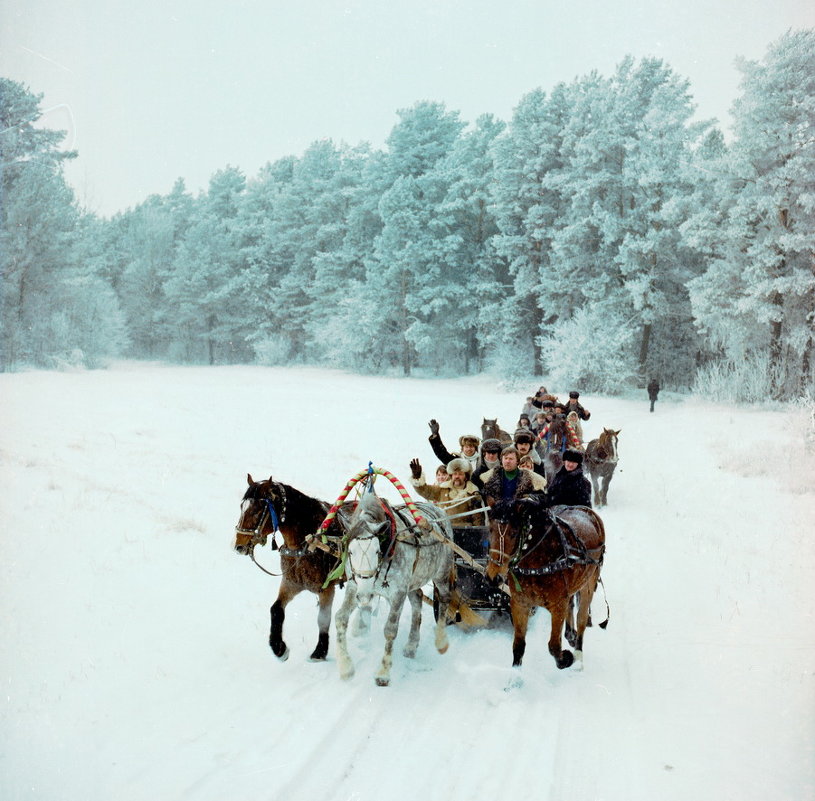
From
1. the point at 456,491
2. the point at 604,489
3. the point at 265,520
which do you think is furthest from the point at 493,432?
the point at 265,520

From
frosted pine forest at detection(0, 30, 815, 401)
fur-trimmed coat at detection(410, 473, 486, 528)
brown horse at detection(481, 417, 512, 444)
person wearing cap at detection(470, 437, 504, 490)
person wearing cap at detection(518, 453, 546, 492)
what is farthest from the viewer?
frosted pine forest at detection(0, 30, 815, 401)

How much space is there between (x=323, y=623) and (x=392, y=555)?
1.23m

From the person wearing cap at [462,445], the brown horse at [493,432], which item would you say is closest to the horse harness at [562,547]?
the person wearing cap at [462,445]

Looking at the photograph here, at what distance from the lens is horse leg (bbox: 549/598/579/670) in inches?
227

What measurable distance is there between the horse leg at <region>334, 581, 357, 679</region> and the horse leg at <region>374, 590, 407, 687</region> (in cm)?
29

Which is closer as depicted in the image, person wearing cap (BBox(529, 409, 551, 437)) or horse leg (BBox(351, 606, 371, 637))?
horse leg (BBox(351, 606, 371, 637))

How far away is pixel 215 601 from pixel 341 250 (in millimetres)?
37007

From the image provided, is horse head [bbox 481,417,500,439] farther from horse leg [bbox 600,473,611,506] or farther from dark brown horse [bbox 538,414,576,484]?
horse leg [bbox 600,473,611,506]

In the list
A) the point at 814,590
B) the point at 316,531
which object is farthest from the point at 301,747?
the point at 814,590

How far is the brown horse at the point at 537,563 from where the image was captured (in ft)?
17.7

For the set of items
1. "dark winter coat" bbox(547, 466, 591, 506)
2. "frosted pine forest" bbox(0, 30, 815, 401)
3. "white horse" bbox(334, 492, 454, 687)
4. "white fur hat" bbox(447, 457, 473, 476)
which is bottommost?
"white horse" bbox(334, 492, 454, 687)

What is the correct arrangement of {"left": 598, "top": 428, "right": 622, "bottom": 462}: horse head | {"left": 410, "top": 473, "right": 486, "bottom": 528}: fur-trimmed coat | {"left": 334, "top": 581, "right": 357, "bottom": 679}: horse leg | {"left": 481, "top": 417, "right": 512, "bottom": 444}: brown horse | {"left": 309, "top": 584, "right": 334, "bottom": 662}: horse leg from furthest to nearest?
{"left": 598, "top": 428, "right": 622, "bottom": 462}: horse head, {"left": 481, "top": 417, "right": 512, "bottom": 444}: brown horse, {"left": 410, "top": 473, "right": 486, "bottom": 528}: fur-trimmed coat, {"left": 309, "top": 584, "right": 334, "bottom": 662}: horse leg, {"left": 334, "top": 581, "right": 357, "bottom": 679}: horse leg

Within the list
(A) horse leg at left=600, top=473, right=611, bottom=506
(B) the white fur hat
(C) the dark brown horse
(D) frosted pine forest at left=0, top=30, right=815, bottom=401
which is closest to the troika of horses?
(B) the white fur hat

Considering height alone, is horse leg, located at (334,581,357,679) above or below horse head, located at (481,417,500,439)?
below
